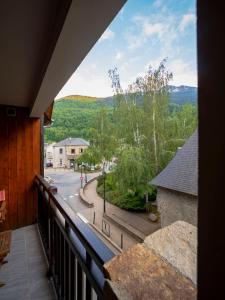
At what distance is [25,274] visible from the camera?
213cm

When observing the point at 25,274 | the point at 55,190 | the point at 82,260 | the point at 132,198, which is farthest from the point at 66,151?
the point at 82,260

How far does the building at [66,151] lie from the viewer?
76.9ft

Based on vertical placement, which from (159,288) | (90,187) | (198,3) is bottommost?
(90,187)

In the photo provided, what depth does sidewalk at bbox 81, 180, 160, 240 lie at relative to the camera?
1055cm

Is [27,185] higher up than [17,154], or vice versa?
[17,154]

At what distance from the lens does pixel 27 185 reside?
12.0ft

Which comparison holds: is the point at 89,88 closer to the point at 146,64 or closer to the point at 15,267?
the point at 146,64

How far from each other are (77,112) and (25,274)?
10857 millimetres

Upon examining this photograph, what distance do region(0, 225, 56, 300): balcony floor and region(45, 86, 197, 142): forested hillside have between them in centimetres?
751

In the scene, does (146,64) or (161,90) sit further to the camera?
(146,64)

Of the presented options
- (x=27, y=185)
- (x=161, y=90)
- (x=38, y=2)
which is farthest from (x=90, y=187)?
(x=38, y=2)

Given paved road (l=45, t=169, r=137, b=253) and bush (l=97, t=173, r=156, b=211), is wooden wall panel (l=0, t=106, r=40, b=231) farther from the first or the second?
bush (l=97, t=173, r=156, b=211)

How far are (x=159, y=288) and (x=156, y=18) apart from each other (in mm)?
11659

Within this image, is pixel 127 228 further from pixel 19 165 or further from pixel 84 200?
pixel 19 165
